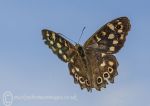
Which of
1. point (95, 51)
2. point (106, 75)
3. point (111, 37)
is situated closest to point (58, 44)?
point (95, 51)

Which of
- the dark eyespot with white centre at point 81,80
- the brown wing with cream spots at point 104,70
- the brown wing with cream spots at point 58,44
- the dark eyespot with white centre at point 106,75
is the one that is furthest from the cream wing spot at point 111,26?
the dark eyespot with white centre at point 81,80

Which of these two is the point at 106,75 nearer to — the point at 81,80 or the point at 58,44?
the point at 81,80

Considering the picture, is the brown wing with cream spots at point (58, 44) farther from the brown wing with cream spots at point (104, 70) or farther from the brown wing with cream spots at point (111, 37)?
the brown wing with cream spots at point (104, 70)

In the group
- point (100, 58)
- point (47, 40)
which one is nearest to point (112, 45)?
point (100, 58)

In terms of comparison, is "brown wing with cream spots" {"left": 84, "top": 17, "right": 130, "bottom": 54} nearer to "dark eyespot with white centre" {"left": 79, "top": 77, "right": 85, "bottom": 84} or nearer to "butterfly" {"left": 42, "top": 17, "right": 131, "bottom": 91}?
"butterfly" {"left": 42, "top": 17, "right": 131, "bottom": 91}

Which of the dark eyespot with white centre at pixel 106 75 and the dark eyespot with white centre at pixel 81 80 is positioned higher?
the dark eyespot with white centre at pixel 106 75

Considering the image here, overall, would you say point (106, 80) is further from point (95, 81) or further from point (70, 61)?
point (70, 61)

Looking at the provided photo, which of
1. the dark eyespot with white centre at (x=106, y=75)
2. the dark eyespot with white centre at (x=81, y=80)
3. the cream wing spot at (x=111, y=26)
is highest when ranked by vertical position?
the cream wing spot at (x=111, y=26)

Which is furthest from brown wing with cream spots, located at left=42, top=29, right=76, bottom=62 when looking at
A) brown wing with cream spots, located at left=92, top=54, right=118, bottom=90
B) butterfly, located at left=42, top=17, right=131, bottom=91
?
brown wing with cream spots, located at left=92, top=54, right=118, bottom=90
